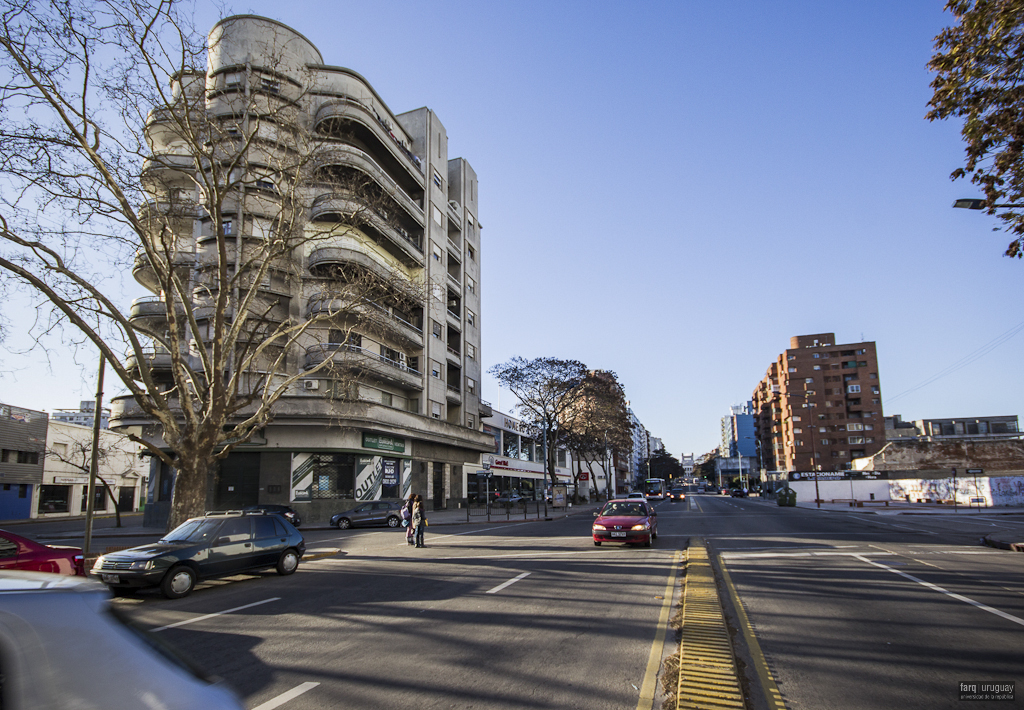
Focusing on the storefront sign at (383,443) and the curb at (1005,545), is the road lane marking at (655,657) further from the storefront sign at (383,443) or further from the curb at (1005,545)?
the storefront sign at (383,443)

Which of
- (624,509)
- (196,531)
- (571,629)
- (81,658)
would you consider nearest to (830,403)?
(624,509)

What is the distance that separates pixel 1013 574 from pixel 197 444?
19285 mm

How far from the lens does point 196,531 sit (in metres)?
11.2

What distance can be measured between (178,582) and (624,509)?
12.3 m

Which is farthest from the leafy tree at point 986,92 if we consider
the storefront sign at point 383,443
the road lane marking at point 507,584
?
the storefront sign at point 383,443

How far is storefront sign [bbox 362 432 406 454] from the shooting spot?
3475 cm

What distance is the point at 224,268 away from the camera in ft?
56.7

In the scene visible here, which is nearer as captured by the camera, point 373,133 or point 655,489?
point 373,133

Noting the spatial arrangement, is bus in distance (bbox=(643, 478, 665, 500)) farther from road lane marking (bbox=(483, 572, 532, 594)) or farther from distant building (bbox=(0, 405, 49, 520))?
road lane marking (bbox=(483, 572, 532, 594))

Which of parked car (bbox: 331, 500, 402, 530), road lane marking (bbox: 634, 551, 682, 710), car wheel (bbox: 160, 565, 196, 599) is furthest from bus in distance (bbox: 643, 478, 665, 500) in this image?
car wheel (bbox: 160, 565, 196, 599)

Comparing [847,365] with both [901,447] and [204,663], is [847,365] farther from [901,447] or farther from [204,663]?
[204,663]

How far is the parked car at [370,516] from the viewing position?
29062mm

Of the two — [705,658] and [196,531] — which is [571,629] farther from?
[196,531]

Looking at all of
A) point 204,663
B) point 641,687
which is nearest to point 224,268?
point 204,663
